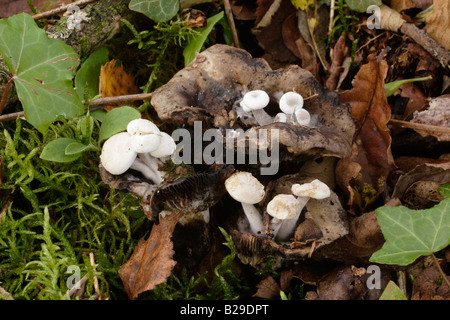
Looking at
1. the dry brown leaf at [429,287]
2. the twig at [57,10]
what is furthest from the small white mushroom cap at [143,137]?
the dry brown leaf at [429,287]

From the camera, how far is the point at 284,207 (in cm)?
190

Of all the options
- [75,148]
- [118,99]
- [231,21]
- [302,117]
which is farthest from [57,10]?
[302,117]

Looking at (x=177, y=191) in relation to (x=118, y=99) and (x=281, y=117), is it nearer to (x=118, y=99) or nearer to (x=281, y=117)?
(x=281, y=117)

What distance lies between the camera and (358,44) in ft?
9.45

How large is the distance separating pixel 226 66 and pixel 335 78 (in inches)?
35.4

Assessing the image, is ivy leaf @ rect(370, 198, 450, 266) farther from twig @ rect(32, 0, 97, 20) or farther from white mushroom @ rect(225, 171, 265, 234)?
twig @ rect(32, 0, 97, 20)

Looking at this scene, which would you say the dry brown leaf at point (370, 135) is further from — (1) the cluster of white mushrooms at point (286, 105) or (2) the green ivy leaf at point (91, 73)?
(2) the green ivy leaf at point (91, 73)

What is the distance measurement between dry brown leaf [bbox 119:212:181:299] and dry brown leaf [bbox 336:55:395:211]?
105cm

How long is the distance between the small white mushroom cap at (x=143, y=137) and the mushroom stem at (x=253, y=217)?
55 cm

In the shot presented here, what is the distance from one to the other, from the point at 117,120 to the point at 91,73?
1.91ft

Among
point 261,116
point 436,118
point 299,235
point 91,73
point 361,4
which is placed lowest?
point 299,235

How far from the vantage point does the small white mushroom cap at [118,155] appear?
194 centimetres

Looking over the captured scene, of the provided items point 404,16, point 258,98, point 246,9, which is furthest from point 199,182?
point 404,16

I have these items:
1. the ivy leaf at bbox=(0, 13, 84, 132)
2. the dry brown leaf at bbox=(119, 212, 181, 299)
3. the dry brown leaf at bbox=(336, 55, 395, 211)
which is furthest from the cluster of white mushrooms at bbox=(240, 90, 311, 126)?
the ivy leaf at bbox=(0, 13, 84, 132)
